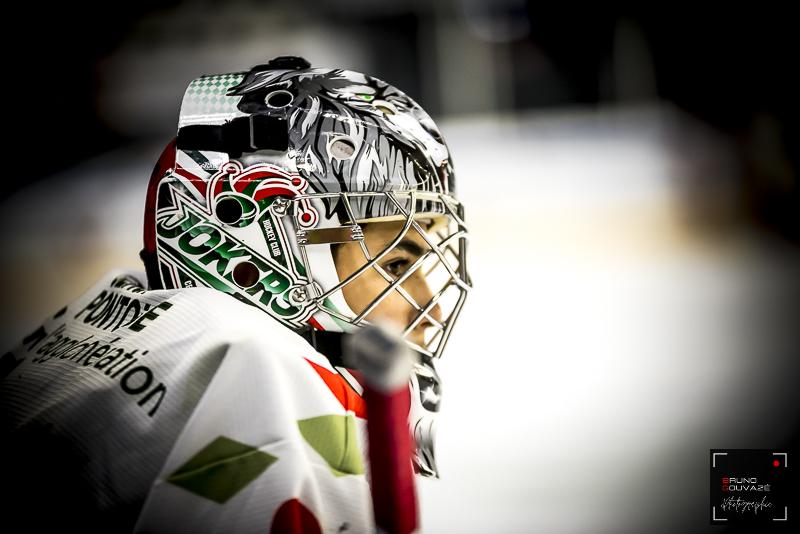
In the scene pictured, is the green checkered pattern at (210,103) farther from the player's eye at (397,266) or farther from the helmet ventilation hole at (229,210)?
the player's eye at (397,266)

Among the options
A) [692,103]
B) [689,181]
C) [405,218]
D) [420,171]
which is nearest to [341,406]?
[405,218]

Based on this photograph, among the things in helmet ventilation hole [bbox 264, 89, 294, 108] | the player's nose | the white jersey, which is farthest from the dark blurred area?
the white jersey

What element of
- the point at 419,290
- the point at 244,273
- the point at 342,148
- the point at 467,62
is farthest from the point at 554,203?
the point at 244,273

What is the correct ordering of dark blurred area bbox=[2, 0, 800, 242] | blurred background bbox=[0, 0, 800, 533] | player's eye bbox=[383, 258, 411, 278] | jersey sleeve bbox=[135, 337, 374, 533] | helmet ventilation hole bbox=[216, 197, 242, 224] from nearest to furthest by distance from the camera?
jersey sleeve bbox=[135, 337, 374, 533] < helmet ventilation hole bbox=[216, 197, 242, 224] < player's eye bbox=[383, 258, 411, 278] < blurred background bbox=[0, 0, 800, 533] < dark blurred area bbox=[2, 0, 800, 242]

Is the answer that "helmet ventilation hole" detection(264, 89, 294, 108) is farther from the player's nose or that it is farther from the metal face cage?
the player's nose

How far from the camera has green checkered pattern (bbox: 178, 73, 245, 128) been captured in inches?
43.6

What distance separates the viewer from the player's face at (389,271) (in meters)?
1.14

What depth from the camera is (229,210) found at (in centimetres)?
106

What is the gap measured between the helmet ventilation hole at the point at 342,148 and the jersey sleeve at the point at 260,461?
425 millimetres

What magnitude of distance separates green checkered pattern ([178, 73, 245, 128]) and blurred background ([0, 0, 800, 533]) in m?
1.14

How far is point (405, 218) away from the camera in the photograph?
44.6 inches

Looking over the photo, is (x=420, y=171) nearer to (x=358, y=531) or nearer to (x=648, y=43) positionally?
(x=358, y=531)

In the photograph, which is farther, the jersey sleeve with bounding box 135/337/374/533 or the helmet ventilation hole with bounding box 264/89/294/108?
the helmet ventilation hole with bounding box 264/89/294/108

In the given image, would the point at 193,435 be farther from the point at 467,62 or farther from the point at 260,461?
the point at 467,62
